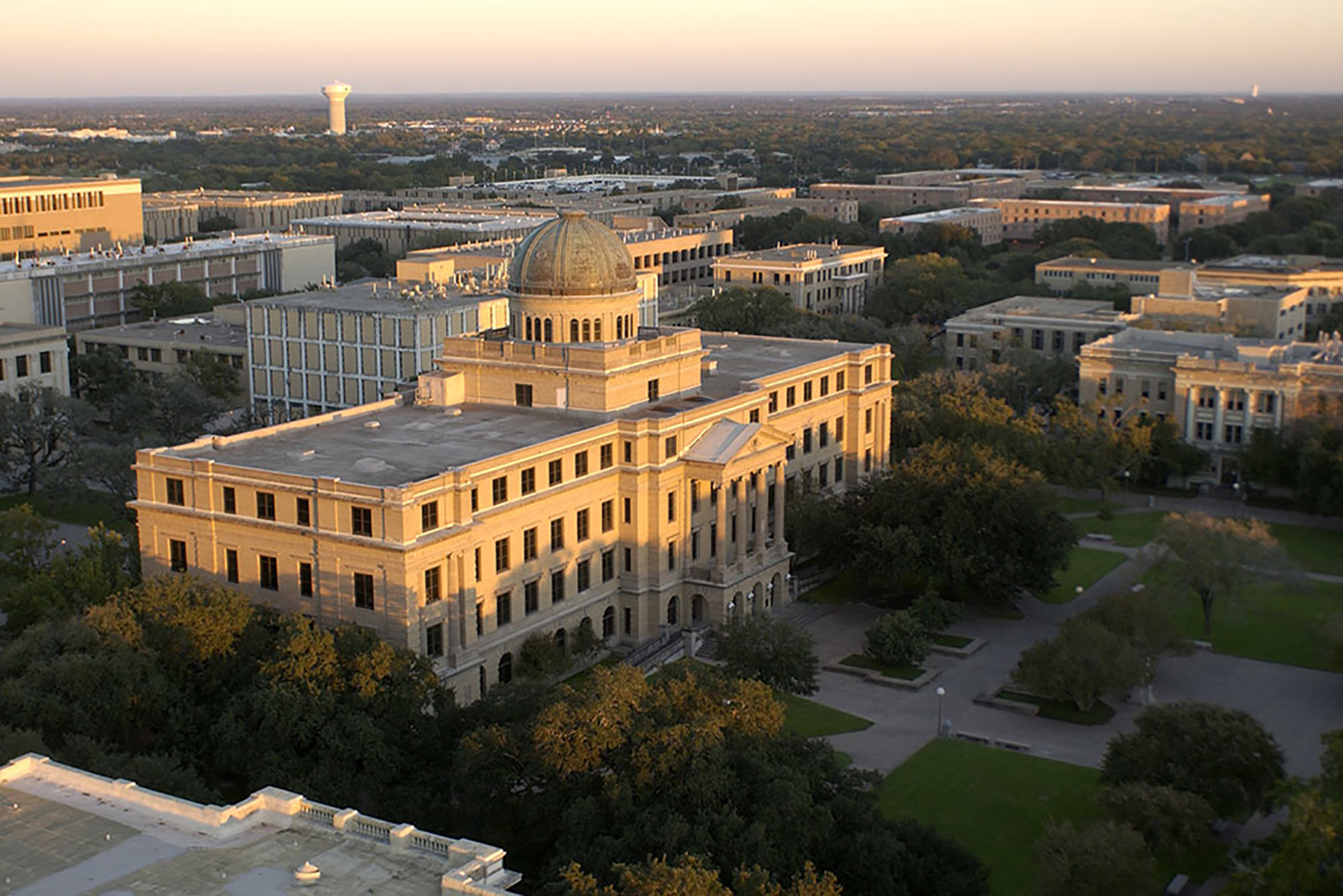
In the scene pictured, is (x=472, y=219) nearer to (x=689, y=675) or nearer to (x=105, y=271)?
(x=105, y=271)

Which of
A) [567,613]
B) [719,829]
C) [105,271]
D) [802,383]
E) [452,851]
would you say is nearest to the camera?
[452,851]

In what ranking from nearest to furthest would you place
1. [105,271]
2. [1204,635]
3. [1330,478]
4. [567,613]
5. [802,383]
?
1. [567,613]
2. [1204,635]
3. [802,383]
4. [1330,478]
5. [105,271]

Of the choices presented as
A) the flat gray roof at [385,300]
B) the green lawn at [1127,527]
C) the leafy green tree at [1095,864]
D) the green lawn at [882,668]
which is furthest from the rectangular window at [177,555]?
the green lawn at [1127,527]

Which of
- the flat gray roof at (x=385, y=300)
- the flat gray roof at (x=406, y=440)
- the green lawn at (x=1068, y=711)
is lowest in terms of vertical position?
the green lawn at (x=1068, y=711)

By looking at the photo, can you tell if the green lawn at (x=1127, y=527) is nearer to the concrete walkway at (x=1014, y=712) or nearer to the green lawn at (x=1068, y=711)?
the concrete walkway at (x=1014, y=712)

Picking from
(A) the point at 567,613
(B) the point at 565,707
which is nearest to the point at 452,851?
(B) the point at 565,707

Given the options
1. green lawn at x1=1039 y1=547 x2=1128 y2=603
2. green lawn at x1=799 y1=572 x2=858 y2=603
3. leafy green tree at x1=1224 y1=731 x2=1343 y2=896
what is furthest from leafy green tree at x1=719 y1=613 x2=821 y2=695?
green lawn at x1=1039 y1=547 x2=1128 y2=603

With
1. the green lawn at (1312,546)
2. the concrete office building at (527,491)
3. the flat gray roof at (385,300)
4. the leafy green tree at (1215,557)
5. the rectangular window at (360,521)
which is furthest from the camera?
the flat gray roof at (385,300)

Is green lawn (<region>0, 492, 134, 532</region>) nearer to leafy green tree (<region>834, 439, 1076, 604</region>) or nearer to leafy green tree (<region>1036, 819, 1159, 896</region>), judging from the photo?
leafy green tree (<region>834, 439, 1076, 604</region>)
